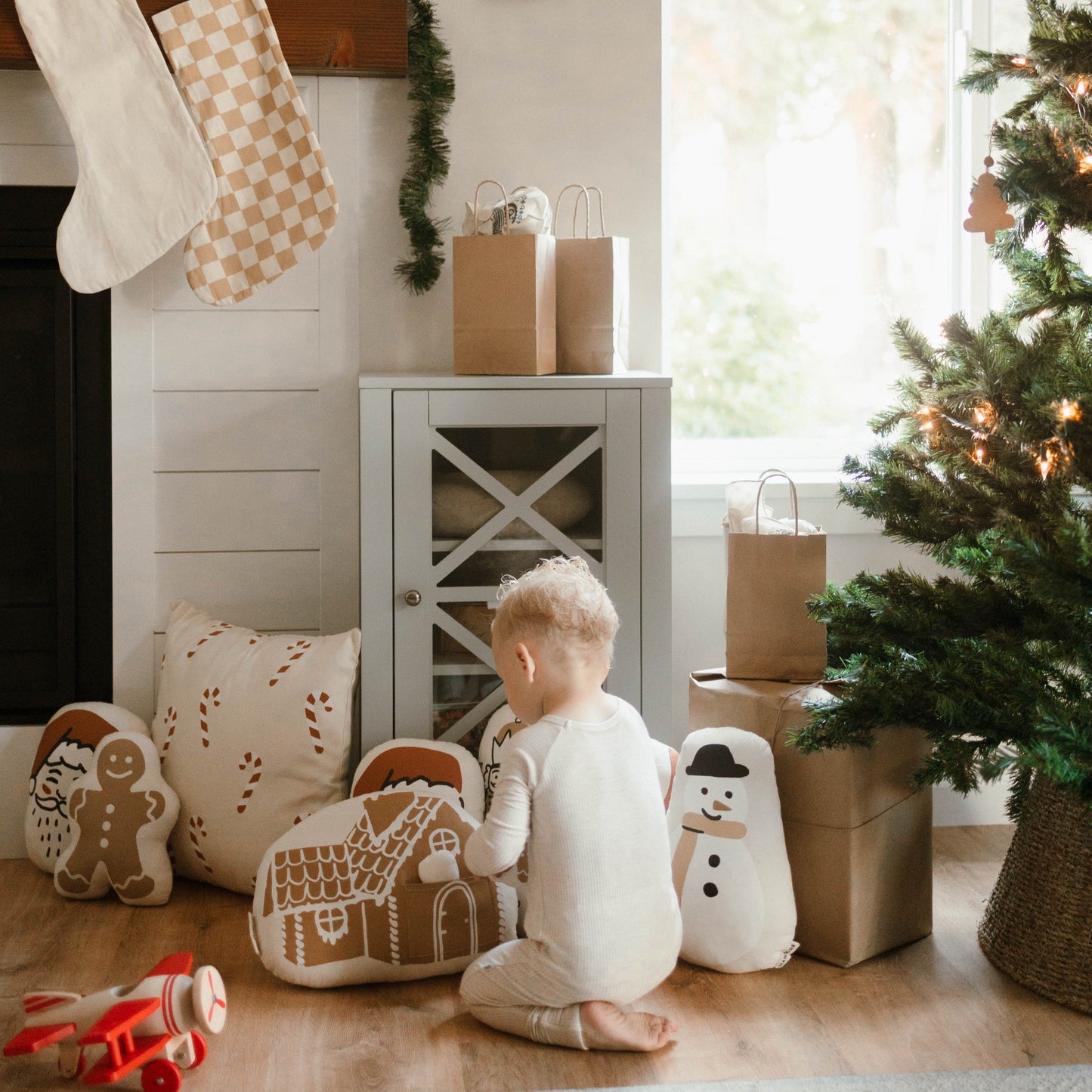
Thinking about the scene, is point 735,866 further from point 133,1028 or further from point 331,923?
point 133,1028

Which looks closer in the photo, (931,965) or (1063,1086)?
(1063,1086)

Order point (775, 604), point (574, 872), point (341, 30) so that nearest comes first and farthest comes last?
point (574, 872) → point (775, 604) → point (341, 30)

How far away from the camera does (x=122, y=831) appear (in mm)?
1978

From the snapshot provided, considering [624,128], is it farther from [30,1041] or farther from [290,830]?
[30,1041]

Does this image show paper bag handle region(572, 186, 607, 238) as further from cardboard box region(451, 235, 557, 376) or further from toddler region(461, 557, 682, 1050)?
toddler region(461, 557, 682, 1050)

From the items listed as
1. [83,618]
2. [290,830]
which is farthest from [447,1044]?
[83,618]

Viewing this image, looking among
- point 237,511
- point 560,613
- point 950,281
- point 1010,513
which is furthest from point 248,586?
point 950,281

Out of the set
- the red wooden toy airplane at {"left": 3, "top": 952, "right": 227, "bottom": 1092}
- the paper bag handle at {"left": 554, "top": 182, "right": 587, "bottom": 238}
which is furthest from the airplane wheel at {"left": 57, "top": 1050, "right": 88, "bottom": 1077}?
the paper bag handle at {"left": 554, "top": 182, "right": 587, "bottom": 238}

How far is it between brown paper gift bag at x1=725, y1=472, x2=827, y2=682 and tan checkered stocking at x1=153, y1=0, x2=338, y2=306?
3.13ft

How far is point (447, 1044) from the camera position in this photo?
154 cm

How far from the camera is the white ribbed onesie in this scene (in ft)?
4.88

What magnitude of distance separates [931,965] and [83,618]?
1.67 metres

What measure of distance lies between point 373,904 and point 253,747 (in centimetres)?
43

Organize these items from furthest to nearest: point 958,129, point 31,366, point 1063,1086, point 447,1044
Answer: point 958,129 → point 31,366 → point 447,1044 → point 1063,1086
